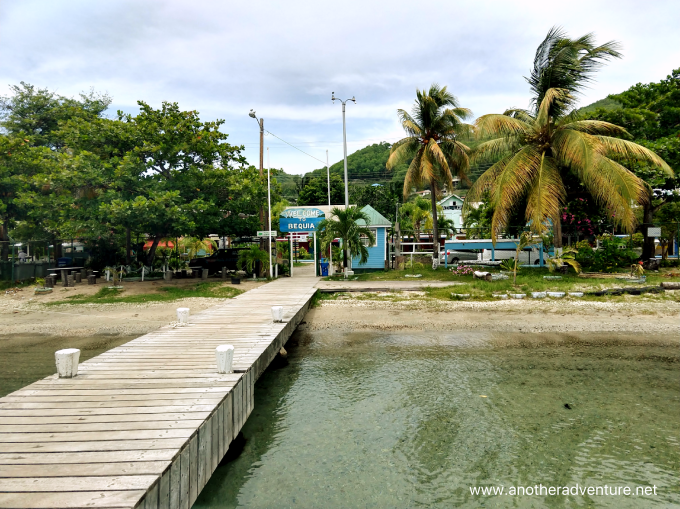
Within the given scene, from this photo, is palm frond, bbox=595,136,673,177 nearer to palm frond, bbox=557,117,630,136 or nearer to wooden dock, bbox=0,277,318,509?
palm frond, bbox=557,117,630,136

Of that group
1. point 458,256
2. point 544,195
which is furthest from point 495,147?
point 458,256

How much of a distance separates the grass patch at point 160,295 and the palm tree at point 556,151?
37.4 feet

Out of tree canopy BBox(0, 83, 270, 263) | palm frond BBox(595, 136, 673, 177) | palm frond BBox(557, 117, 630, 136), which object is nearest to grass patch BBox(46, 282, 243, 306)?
tree canopy BBox(0, 83, 270, 263)

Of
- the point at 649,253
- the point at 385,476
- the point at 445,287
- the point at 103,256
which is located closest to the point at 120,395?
the point at 385,476

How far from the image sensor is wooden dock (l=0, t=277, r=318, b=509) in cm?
295

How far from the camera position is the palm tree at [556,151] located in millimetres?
15797

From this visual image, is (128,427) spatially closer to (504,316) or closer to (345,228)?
(504,316)

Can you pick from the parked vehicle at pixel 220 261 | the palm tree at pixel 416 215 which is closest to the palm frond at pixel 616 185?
the parked vehicle at pixel 220 261

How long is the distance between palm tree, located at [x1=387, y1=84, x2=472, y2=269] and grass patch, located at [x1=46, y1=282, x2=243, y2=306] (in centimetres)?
1090

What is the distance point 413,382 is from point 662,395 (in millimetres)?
4127

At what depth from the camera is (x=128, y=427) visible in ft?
12.8

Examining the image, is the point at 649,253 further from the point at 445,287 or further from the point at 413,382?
the point at 413,382

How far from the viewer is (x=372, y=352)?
950 centimetres

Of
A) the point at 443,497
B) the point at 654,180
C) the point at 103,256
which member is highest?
the point at 654,180
